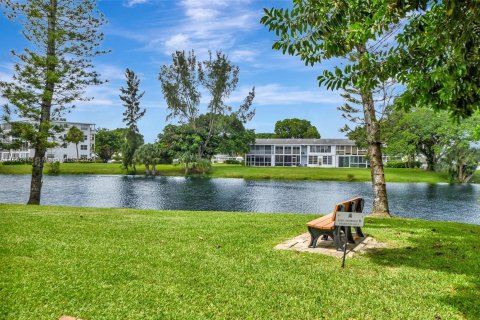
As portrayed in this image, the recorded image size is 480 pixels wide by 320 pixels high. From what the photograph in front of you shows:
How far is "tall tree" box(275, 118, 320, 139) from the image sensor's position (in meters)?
137

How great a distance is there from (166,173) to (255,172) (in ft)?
58.3

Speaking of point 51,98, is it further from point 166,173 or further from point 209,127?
point 209,127

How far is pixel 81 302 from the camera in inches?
232

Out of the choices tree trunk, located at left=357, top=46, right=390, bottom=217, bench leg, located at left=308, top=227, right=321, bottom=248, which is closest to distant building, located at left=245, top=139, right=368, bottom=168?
tree trunk, located at left=357, top=46, right=390, bottom=217

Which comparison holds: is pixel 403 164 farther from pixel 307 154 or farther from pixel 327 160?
pixel 307 154

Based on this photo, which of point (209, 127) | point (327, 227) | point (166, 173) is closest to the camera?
point (327, 227)

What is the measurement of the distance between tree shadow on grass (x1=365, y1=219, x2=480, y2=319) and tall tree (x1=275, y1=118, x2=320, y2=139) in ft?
408

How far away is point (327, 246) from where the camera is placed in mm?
10031

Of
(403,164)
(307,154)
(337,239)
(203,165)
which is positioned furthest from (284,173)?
(337,239)

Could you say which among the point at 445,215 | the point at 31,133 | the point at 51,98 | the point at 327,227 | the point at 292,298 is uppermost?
the point at 51,98

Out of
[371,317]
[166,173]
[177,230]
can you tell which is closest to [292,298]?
[371,317]

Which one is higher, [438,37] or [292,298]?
[438,37]

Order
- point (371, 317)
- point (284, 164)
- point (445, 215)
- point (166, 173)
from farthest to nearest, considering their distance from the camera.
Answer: point (284, 164) < point (166, 173) < point (445, 215) < point (371, 317)

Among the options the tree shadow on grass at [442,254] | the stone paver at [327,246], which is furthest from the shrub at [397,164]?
the stone paver at [327,246]
